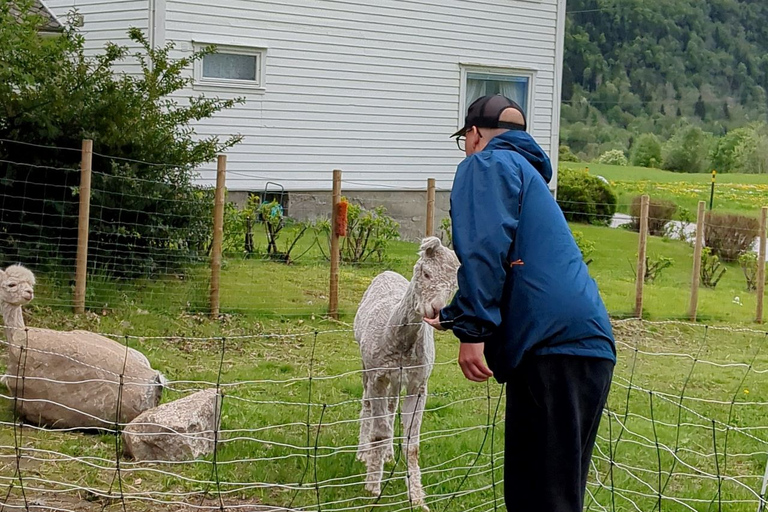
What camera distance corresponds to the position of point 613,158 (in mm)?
62344

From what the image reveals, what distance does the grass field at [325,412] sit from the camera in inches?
232

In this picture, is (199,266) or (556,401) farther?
(199,266)

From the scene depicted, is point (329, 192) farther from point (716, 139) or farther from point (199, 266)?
point (716, 139)

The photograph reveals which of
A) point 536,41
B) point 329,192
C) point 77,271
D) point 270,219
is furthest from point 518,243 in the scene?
point 536,41

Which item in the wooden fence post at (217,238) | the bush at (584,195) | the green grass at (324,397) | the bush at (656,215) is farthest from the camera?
the bush at (584,195)

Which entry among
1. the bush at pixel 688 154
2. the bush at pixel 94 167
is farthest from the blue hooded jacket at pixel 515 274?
the bush at pixel 688 154

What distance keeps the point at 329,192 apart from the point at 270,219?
403cm

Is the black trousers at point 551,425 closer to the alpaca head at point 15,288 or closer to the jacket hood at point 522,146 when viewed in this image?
the jacket hood at point 522,146

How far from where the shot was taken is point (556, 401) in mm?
3711

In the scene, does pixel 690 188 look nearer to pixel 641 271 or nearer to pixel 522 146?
pixel 641 271

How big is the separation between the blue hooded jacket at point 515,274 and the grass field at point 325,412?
1.83 meters

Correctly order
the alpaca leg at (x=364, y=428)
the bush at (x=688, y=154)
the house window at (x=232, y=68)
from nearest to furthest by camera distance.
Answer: the alpaca leg at (x=364, y=428), the house window at (x=232, y=68), the bush at (x=688, y=154)

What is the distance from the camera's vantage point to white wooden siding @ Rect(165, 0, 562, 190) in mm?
16578

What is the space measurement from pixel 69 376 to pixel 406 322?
8.48 ft
